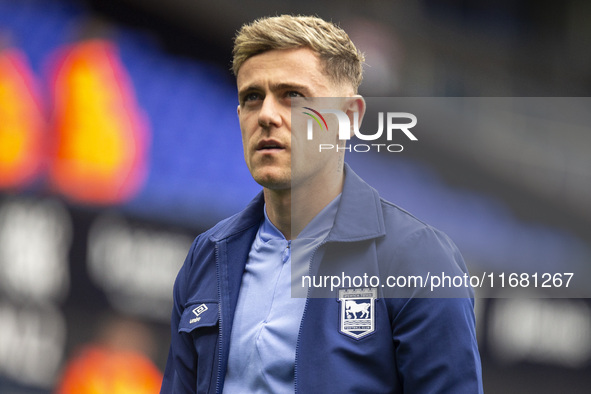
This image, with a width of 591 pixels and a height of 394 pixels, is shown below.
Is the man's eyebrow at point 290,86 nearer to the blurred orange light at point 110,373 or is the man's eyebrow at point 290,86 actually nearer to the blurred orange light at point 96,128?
the blurred orange light at point 96,128

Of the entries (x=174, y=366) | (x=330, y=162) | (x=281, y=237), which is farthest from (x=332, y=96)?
(x=174, y=366)

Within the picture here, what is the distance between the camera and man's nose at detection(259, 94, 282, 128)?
164 centimetres

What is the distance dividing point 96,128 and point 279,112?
1.99 m

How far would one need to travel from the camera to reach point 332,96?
5.62ft

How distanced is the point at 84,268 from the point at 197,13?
140cm

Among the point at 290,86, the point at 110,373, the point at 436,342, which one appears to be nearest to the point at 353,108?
the point at 290,86

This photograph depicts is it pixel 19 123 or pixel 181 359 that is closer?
pixel 181 359

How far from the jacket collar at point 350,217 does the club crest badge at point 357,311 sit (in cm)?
13

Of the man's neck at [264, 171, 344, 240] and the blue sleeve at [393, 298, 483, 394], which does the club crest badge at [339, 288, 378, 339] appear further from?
the man's neck at [264, 171, 344, 240]

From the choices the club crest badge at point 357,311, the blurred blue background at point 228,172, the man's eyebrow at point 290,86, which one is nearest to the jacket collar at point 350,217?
the club crest badge at point 357,311

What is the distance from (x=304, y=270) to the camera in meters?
1.58

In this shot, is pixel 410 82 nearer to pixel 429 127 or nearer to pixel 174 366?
pixel 429 127

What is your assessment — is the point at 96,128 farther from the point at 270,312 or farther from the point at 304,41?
the point at 270,312

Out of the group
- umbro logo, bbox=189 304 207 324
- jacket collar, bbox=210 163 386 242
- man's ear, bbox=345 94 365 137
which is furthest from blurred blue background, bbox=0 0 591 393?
umbro logo, bbox=189 304 207 324
